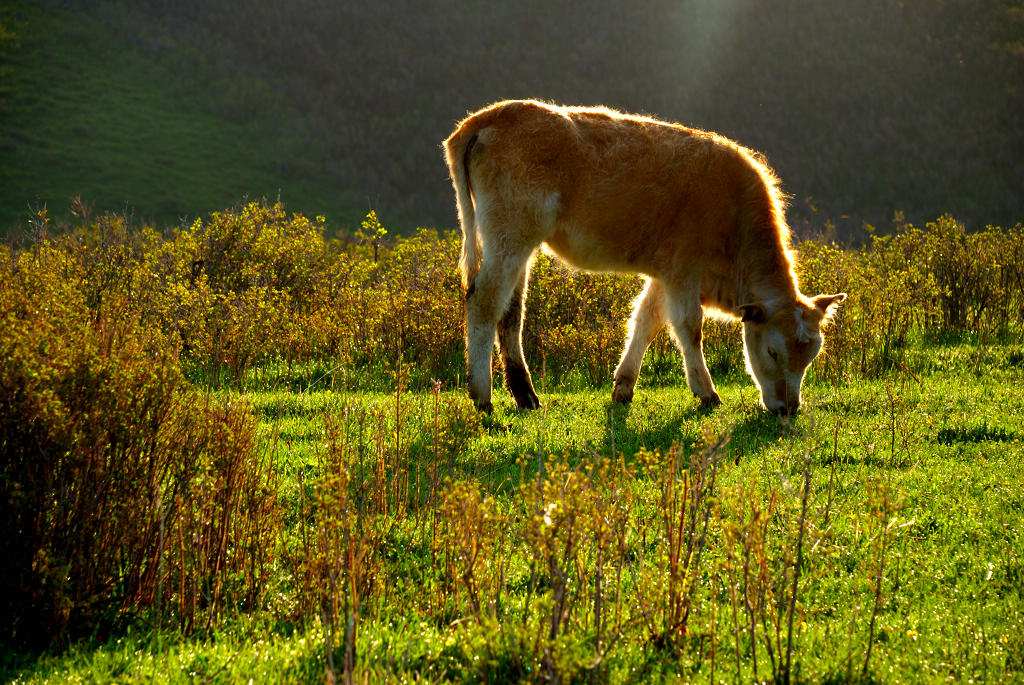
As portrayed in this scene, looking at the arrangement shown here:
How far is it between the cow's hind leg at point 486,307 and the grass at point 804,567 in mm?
424

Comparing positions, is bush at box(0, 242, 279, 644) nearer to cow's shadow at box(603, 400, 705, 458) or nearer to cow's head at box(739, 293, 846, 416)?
cow's shadow at box(603, 400, 705, 458)

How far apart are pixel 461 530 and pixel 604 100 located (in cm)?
5070

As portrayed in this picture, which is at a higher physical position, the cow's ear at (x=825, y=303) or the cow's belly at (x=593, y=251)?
the cow's belly at (x=593, y=251)

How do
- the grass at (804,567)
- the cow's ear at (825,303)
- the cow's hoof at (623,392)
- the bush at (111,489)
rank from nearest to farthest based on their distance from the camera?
the grass at (804,567)
the bush at (111,489)
the cow's ear at (825,303)
the cow's hoof at (623,392)

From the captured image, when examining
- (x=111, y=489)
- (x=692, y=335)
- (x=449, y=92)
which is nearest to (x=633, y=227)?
(x=692, y=335)

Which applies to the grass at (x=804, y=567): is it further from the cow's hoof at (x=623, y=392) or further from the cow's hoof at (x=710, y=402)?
the cow's hoof at (x=623, y=392)

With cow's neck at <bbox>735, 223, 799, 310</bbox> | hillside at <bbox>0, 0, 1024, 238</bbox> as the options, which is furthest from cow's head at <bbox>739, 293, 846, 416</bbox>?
hillside at <bbox>0, 0, 1024, 238</bbox>

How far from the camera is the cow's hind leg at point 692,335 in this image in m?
8.75

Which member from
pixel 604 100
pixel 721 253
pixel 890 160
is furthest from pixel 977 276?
pixel 604 100

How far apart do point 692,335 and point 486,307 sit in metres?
2.01

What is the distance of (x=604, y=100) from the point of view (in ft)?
173

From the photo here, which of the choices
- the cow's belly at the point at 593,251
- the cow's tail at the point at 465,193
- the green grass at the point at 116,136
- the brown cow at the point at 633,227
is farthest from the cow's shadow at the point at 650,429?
the green grass at the point at 116,136

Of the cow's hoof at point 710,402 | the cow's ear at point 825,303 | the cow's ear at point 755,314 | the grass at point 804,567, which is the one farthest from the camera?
the cow's hoof at point 710,402

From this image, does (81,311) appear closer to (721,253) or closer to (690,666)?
(690,666)
